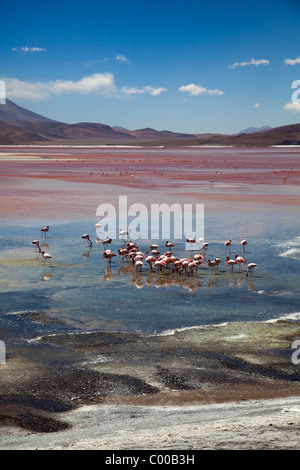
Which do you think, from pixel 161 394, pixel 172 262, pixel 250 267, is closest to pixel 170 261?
pixel 172 262

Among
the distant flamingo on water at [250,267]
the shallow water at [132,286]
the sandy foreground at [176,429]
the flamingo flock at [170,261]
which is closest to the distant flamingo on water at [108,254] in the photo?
the flamingo flock at [170,261]

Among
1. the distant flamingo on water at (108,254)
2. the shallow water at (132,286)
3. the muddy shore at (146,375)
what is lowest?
the muddy shore at (146,375)

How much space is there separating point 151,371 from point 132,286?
4213mm

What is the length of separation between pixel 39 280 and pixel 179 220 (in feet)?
27.4

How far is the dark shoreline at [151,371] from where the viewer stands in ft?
21.6

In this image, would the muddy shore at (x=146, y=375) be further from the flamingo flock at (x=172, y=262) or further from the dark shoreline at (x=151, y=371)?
the flamingo flock at (x=172, y=262)

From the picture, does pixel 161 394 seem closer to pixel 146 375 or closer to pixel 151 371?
pixel 146 375

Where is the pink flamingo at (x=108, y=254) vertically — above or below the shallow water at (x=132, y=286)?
above

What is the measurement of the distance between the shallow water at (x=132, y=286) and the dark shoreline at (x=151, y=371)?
57cm

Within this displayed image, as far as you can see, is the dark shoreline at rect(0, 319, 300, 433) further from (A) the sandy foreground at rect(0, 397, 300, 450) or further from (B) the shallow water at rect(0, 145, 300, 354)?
(B) the shallow water at rect(0, 145, 300, 354)

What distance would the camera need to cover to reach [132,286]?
11.6 meters

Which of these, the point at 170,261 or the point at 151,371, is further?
the point at 170,261
